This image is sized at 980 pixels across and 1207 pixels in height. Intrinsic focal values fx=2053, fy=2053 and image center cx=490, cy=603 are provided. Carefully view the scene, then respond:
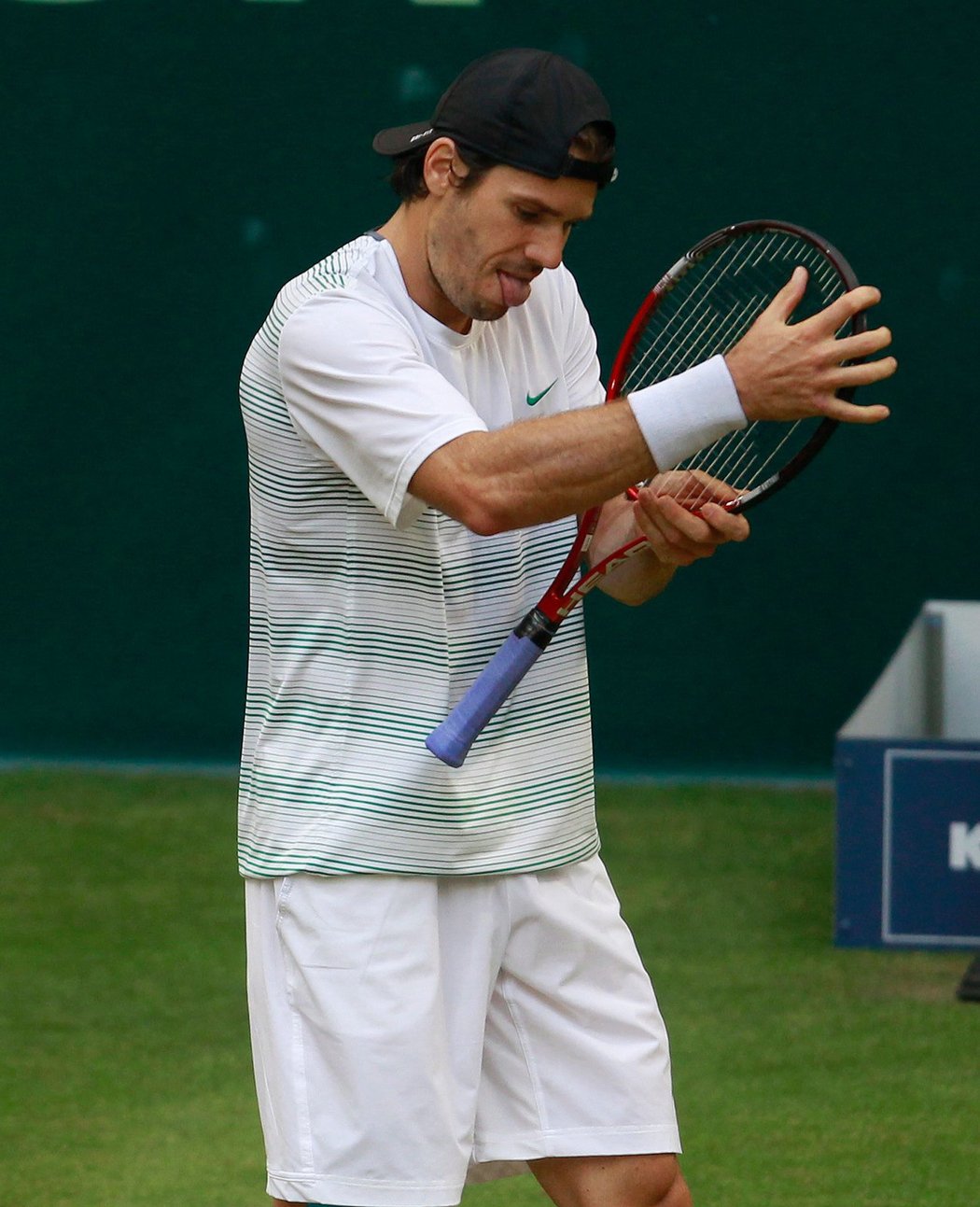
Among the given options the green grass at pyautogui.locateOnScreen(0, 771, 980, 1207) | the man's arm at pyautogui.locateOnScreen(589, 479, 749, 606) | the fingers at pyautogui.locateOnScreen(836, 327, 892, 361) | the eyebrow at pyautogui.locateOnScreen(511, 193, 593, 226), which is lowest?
the green grass at pyautogui.locateOnScreen(0, 771, 980, 1207)

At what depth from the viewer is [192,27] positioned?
19.0ft

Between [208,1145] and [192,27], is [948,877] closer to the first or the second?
[208,1145]

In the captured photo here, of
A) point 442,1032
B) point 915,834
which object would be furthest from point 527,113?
point 915,834

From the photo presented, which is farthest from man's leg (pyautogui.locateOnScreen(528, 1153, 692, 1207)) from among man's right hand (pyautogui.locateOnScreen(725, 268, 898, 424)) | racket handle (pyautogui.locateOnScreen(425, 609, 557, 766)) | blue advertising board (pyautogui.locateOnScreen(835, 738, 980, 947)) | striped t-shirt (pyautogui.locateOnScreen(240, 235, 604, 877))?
blue advertising board (pyautogui.locateOnScreen(835, 738, 980, 947))

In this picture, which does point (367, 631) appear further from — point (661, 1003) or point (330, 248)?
point (330, 248)

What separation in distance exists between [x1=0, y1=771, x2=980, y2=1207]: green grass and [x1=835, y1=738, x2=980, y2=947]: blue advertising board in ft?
0.36

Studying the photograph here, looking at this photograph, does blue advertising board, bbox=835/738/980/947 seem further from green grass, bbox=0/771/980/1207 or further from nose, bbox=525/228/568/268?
nose, bbox=525/228/568/268

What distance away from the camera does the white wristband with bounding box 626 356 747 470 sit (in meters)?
1.85

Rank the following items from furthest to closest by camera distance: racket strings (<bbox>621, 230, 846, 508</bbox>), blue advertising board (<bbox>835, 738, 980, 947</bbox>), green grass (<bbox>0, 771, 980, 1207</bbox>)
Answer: blue advertising board (<bbox>835, 738, 980, 947</bbox>)
green grass (<bbox>0, 771, 980, 1207</bbox>)
racket strings (<bbox>621, 230, 846, 508</bbox>)

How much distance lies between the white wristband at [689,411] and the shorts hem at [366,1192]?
790mm

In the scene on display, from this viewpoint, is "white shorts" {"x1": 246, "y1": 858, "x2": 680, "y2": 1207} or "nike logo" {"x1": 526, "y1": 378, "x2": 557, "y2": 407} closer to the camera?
"white shorts" {"x1": 246, "y1": 858, "x2": 680, "y2": 1207}

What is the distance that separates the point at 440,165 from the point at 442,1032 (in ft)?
2.90

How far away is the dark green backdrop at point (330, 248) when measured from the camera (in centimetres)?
561

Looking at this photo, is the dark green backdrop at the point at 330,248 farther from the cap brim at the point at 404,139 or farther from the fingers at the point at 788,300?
the fingers at the point at 788,300
